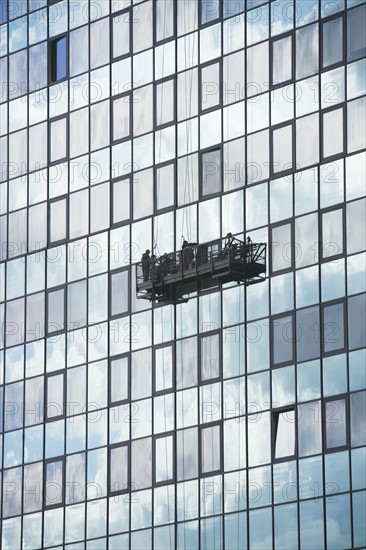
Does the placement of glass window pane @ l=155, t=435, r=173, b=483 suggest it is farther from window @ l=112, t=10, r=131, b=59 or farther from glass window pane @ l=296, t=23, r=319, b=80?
window @ l=112, t=10, r=131, b=59

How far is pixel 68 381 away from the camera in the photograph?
9781 centimetres

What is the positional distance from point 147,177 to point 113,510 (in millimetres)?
14920

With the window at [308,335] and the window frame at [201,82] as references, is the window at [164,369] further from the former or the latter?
the window frame at [201,82]

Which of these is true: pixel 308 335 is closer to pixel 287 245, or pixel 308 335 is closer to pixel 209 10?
pixel 287 245

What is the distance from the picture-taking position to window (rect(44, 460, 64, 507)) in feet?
318

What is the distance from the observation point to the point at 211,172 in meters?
94.3

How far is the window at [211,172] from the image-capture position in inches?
3701

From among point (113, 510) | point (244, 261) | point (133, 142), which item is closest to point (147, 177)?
point (133, 142)

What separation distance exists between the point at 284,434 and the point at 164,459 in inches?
264

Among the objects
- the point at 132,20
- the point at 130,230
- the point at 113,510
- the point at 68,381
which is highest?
the point at 132,20

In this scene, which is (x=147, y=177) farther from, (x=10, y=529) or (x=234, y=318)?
(x=10, y=529)

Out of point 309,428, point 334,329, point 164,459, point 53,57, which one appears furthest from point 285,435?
point 53,57

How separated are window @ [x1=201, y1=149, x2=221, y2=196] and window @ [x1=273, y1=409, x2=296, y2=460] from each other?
36.2ft

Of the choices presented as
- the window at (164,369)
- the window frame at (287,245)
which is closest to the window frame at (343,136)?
the window frame at (287,245)
